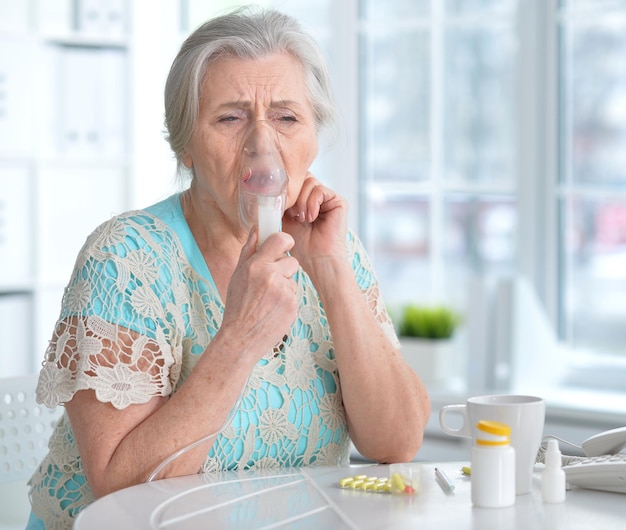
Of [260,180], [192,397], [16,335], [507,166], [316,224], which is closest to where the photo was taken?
[192,397]

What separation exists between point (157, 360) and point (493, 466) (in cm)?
58

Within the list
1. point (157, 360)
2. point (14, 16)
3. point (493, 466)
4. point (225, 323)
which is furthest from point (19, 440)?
point (14, 16)

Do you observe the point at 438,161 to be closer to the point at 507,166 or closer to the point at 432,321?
the point at 507,166

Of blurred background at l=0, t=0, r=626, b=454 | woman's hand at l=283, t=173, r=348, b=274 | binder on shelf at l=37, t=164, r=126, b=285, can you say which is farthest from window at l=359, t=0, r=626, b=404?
woman's hand at l=283, t=173, r=348, b=274

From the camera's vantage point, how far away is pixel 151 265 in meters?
1.61

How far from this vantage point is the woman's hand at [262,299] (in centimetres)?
150

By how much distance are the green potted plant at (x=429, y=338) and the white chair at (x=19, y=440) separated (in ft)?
5.25

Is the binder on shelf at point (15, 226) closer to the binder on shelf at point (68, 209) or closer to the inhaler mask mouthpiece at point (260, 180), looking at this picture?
the binder on shelf at point (68, 209)

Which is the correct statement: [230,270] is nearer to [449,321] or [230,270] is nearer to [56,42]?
[449,321]

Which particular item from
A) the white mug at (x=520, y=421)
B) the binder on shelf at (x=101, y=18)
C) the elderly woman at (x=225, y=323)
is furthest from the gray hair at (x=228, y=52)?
the binder on shelf at (x=101, y=18)

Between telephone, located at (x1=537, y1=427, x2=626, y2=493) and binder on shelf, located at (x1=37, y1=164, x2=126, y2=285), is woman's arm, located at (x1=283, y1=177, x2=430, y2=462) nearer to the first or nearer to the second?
telephone, located at (x1=537, y1=427, x2=626, y2=493)

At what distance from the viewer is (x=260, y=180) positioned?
162cm

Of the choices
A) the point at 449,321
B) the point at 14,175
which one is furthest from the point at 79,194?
the point at 449,321

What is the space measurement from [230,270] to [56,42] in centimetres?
216
